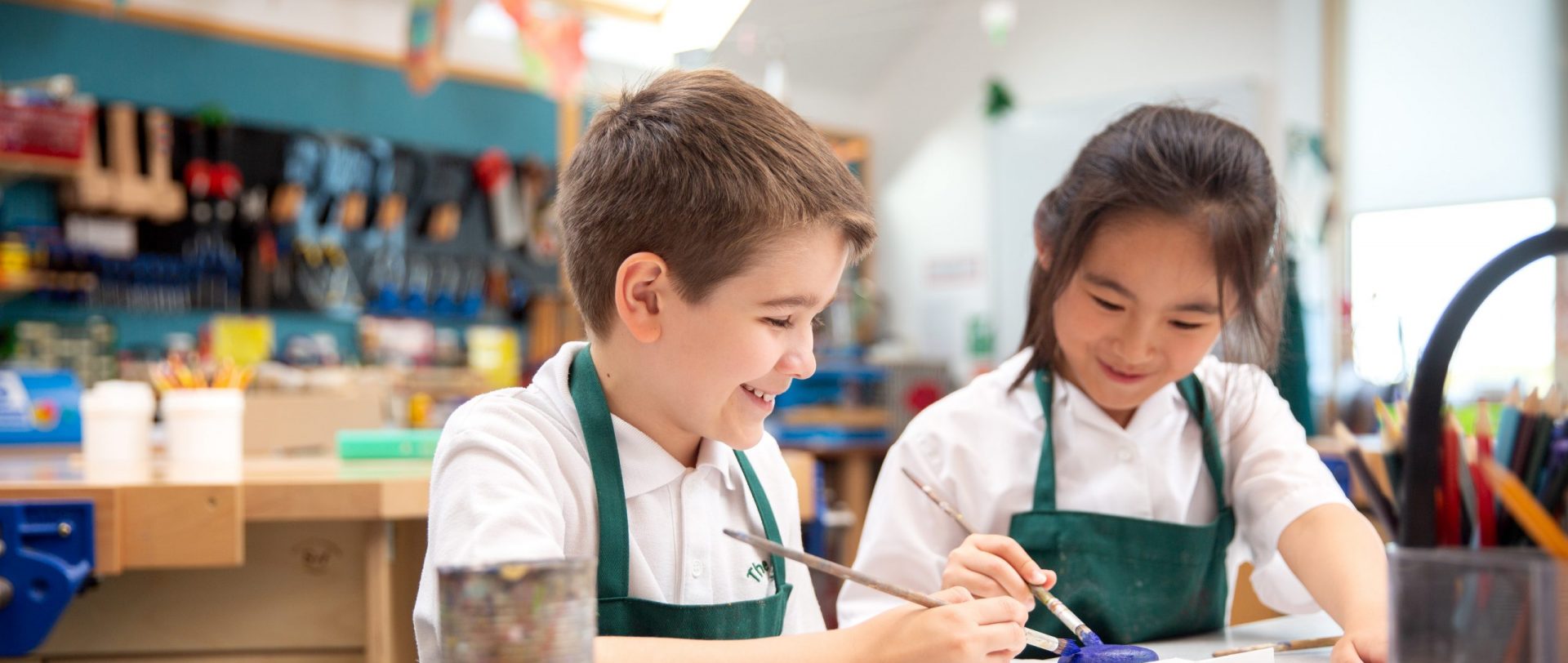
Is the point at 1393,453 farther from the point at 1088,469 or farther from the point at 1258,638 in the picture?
the point at 1088,469

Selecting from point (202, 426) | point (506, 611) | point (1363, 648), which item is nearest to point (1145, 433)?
point (1363, 648)

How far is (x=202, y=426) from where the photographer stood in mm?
1795

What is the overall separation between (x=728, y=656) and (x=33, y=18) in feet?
15.3

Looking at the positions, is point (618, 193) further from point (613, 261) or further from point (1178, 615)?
point (1178, 615)

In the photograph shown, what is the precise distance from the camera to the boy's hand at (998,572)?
94 centimetres

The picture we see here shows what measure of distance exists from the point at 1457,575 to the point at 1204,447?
0.78 metres

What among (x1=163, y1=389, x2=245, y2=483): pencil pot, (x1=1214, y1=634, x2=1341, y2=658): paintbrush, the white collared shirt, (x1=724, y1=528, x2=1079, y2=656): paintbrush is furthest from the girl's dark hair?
(x1=163, y1=389, x2=245, y2=483): pencil pot

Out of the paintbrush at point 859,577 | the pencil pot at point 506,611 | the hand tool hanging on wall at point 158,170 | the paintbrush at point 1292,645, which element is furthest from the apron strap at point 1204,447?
the hand tool hanging on wall at point 158,170

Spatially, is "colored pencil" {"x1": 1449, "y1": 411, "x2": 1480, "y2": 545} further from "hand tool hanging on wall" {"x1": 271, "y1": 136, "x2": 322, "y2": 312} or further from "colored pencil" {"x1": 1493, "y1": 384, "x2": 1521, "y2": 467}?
"hand tool hanging on wall" {"x1": 271, "y1": 136, "x2": 322, "y2": 312}

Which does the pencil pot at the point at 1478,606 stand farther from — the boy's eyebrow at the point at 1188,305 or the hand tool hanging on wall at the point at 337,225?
the hand tool hanging on wall at the point at 337,225

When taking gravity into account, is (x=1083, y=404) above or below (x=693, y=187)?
below

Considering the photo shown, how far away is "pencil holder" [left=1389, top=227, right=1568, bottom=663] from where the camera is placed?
538 millimetres

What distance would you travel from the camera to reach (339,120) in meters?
5.04

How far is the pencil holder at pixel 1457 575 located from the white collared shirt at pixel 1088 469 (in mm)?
688
